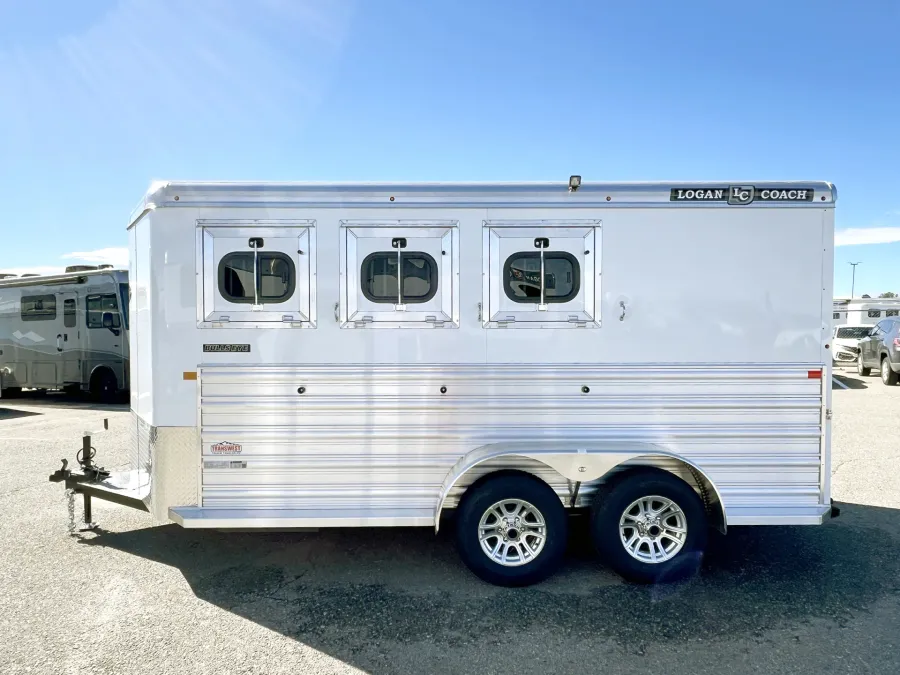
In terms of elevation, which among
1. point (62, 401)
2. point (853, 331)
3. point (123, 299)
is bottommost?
point (62, 401)

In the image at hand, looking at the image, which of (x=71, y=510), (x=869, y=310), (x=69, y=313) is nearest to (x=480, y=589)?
(x=71, y=510)

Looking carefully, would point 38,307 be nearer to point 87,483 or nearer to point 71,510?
point 71,510

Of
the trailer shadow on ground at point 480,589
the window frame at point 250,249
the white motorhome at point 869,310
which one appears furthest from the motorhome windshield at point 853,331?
the window frame at point 250,249

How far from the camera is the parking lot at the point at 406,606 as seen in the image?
323 cm

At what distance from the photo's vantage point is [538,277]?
3.94 m

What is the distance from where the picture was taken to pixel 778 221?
13.0ft

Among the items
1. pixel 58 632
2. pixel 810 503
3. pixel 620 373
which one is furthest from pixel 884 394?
pixel 58 632

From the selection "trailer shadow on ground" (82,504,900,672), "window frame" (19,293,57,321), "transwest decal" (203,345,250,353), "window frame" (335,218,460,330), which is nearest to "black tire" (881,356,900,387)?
"trailer shadow on ground" (82,504,900,672)

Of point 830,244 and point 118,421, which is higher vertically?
point 830,244

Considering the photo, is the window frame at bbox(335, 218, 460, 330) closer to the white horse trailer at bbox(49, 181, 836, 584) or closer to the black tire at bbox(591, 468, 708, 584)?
the white horse trailer at bbox(49, 181, 836, 584)

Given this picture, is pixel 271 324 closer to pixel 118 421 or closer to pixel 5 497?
pixel 5 497

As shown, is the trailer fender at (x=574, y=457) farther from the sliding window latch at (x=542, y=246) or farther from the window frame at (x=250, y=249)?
the window frame at (x=250, y=249)

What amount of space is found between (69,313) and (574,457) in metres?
13.2

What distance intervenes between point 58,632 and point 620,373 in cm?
403
